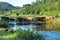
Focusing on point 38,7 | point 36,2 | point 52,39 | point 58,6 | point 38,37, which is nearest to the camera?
point 38,37

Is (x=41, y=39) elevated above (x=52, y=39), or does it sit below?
above

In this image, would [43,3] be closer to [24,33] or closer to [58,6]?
[58,6]

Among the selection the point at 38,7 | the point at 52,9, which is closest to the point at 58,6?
the point at 52,9

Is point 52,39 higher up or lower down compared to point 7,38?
lower down

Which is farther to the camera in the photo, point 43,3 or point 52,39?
point 43,3

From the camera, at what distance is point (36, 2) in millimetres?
151500

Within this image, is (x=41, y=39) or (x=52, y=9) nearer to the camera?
(x=41, y=39)

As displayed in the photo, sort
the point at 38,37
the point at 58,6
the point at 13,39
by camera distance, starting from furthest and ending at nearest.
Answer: the point at 58,6 → the point at 38,37 → the point at 13,39

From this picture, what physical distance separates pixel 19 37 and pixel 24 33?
0.58 meters

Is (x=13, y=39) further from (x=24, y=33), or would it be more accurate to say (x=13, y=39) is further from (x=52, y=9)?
(x=52, y=9)

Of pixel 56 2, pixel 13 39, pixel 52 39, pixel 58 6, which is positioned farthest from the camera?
pixel 56 2

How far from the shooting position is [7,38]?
23547 mm

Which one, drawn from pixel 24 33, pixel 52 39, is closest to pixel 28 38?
pixel 24 33

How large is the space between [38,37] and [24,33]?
1.51 metres
